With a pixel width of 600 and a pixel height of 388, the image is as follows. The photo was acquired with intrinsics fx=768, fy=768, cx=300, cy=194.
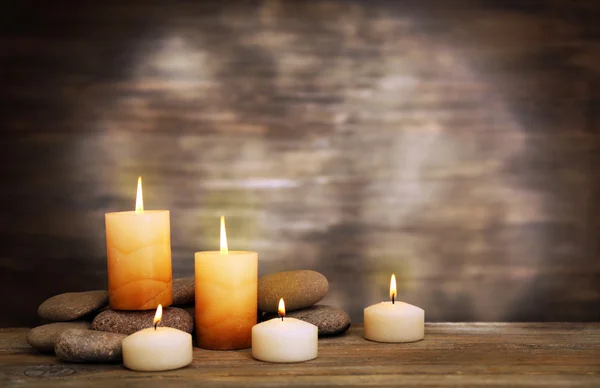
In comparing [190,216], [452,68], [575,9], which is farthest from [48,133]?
[575,9]

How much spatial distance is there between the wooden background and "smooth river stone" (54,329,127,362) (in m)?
0.36

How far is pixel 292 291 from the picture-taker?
1.20m

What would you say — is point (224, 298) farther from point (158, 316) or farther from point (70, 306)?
point (70, 306)

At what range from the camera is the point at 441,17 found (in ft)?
4.55

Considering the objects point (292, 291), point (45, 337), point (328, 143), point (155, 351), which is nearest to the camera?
point (155, 351)

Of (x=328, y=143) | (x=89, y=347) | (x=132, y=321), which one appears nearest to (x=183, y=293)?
(x=132, y=321)

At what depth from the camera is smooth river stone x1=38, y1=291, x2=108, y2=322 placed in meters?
1.16

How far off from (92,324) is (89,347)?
0.38 ft

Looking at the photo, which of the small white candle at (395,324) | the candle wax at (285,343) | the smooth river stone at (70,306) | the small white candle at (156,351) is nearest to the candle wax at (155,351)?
the small white candle at (156,351)

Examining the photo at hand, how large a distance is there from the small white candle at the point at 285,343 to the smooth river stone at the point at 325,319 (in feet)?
0.46

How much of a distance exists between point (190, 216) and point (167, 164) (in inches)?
4.0

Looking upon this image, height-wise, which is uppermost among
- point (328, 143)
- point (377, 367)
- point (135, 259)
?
point (328, 143)

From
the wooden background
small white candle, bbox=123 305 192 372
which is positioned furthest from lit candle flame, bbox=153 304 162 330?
the wooden background

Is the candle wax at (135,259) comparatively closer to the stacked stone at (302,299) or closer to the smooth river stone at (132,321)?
the smooth river stone at (132,321)
